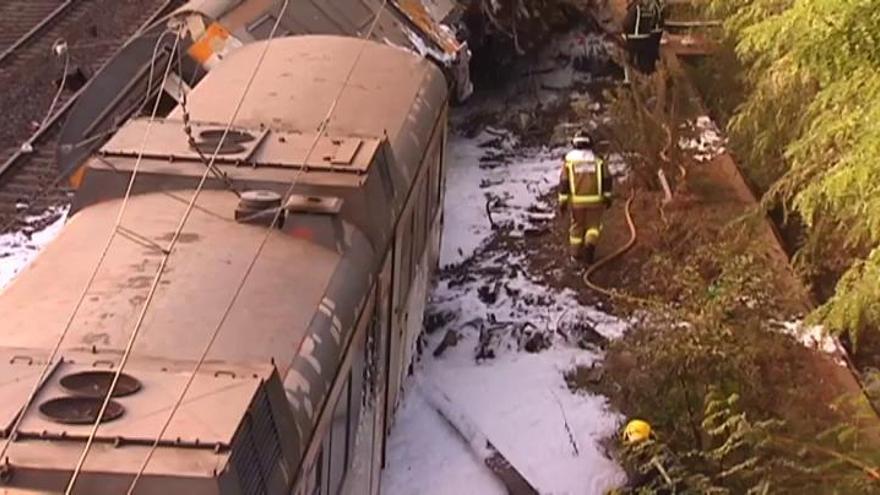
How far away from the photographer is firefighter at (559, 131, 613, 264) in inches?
455

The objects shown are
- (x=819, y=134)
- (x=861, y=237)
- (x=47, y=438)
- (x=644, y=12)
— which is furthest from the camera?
(x=644, y=12)

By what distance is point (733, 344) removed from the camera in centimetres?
996

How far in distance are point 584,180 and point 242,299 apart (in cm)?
626

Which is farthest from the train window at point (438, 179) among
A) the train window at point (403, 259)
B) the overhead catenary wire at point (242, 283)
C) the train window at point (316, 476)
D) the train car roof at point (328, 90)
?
the train window at point (316, 476)

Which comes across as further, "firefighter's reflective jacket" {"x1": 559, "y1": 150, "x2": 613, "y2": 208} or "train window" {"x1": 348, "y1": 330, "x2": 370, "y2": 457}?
"firefighter's reflective jacket" {"x1": 559, "y1": 150, "x2": 613, "y2": 208}

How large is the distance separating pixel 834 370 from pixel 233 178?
571cm

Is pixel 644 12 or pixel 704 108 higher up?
pixel 644 12

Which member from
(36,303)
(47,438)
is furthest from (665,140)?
(47,438)

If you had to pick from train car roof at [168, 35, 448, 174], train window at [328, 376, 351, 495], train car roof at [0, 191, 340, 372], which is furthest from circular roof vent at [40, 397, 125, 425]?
train car roof at [168, 35, 448, 174]

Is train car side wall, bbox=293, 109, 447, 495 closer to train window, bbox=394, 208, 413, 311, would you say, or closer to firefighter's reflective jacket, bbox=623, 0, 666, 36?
train window, bbox=394, 208, 413, 311

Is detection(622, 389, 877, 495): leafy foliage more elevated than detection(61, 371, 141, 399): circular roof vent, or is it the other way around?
detection(61, 371, 141, 399): circular roof vent

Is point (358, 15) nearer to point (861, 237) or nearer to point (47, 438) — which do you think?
point (861, 237)

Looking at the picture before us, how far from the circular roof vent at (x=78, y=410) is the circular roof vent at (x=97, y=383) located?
4 centimetres

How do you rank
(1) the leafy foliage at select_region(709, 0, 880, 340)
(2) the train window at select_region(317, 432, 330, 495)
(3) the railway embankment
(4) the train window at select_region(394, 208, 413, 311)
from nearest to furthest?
1. (2) the train window at select_region(317, 432, 330, 495)
2. (1) the leafy foliage at select_region(709, 0, 880, 340)
3. (4) the train window at select_region(394, 208, 413, 311)
4. (3) the railway embankment
